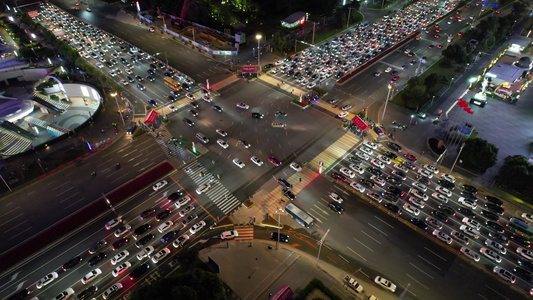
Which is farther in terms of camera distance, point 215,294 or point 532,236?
point 532,236

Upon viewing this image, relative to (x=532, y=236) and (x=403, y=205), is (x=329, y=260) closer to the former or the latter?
(x=403, y=205)

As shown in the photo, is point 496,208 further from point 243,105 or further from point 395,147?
point 243,105

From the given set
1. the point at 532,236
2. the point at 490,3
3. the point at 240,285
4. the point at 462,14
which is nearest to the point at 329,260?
the point at 240,285

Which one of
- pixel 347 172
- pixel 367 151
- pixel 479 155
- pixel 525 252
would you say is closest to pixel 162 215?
pixel 347 172

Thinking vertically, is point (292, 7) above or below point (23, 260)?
above

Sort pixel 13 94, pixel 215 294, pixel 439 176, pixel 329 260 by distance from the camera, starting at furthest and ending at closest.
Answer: pixel 13 94
pixel 439 176
pixel 329 260
pixel 215 294

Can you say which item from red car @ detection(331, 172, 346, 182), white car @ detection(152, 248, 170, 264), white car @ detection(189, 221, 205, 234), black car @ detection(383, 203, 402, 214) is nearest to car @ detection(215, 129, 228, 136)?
white car @ detection(189, 221, 205, 234)
